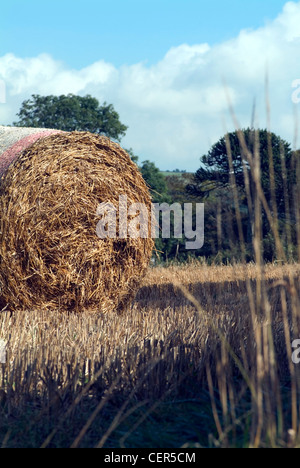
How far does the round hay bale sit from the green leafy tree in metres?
19.3

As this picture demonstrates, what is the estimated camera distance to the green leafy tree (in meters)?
25.8

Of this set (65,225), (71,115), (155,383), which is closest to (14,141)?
(65,225)

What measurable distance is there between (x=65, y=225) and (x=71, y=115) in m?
20.7

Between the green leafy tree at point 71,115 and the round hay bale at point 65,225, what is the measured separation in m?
19.3

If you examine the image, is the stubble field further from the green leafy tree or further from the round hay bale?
the green leafy tree

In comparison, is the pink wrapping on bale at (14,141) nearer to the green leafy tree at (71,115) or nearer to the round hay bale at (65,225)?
the round hay bale at (65,225)

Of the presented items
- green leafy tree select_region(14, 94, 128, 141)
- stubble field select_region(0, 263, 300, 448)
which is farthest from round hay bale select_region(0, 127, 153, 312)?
green leafy tree select_region(14, 94, 128, 141)

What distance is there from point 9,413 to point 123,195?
3842 mm

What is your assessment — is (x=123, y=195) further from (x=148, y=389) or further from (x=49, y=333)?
(x=148, y=389)

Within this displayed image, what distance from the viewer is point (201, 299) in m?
7.29

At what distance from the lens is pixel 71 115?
26188 mm

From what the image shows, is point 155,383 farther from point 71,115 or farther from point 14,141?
point 71,115

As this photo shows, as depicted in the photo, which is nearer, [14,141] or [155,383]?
[155,383]

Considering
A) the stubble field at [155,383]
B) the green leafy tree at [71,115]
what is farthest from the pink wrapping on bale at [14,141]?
the green leafy tree at [71,115]
